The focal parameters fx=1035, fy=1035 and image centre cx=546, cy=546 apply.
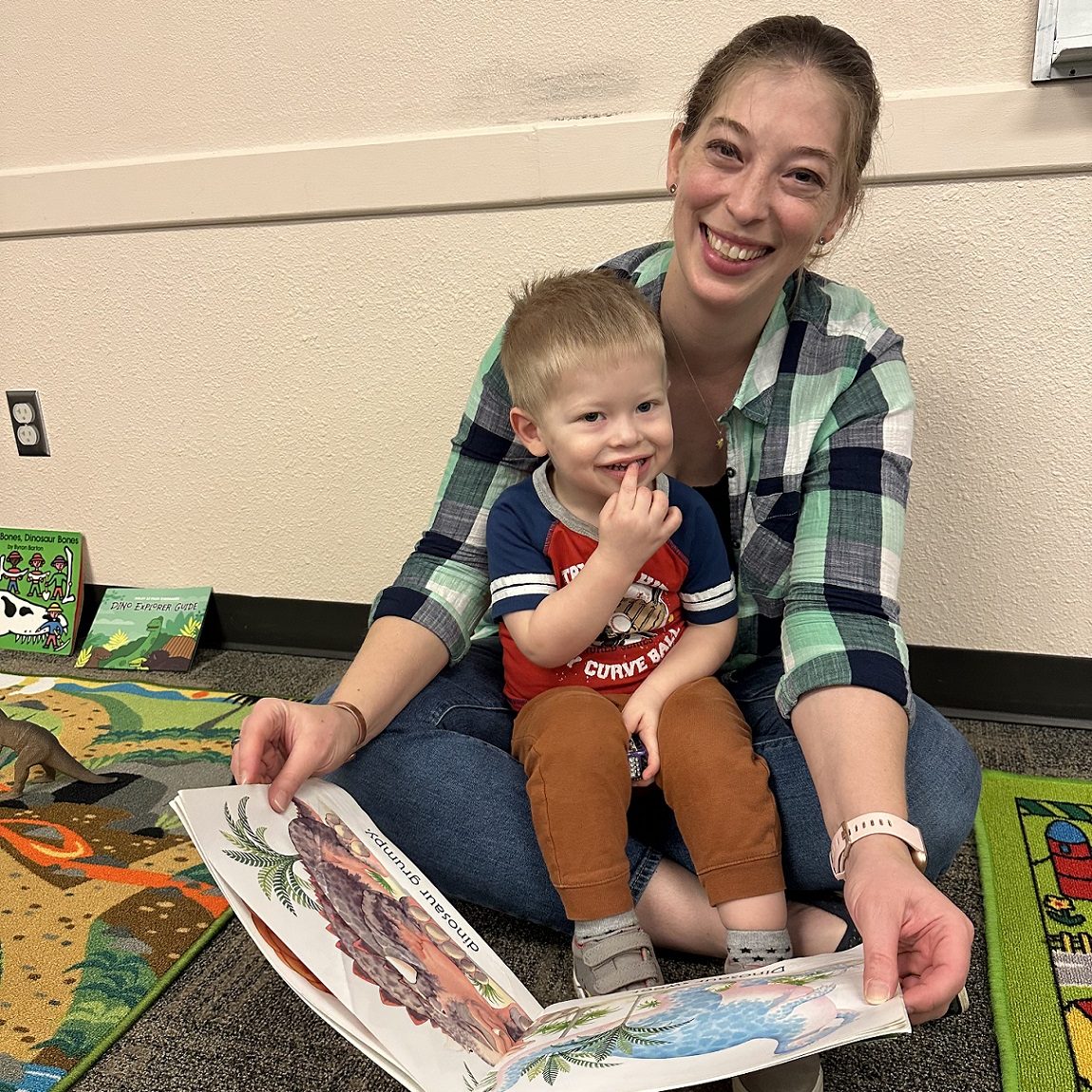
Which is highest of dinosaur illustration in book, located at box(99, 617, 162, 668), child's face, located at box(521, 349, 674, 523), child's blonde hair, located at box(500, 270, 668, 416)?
child's blonde hair, located at box(500, 270, 668, 416)

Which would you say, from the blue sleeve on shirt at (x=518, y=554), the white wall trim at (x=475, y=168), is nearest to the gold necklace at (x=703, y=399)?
the blue sleeve on shirt at (x=518, y=554)

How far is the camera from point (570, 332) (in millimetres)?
999

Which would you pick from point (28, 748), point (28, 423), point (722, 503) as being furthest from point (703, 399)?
point (28, 423)

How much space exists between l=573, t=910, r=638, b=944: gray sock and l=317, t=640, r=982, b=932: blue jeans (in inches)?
4.4

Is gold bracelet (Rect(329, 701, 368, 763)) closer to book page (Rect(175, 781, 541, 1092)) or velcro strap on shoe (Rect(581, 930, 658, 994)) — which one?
book page (Rect(175, 781, 541, 1092))

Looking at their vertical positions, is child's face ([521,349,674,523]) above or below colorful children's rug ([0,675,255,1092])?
above

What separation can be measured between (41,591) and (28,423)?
0.34 m

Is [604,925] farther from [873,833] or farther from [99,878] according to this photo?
[99,878]

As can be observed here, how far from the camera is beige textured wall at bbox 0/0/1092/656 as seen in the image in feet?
4.85

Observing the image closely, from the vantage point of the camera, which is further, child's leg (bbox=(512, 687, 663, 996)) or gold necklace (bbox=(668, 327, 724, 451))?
gold necklace (bbox=(668, 327, 724, 451))

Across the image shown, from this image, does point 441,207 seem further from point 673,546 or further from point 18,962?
Result: point 18,962

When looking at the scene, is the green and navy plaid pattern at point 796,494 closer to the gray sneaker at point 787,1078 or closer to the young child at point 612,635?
the young child at point 612,635

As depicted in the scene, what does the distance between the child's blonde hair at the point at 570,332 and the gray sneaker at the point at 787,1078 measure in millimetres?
626

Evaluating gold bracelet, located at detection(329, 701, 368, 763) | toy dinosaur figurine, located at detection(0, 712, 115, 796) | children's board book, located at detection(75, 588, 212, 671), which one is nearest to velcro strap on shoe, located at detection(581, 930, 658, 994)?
gold bracelet, located at detection(329, 701, 368, 763)
